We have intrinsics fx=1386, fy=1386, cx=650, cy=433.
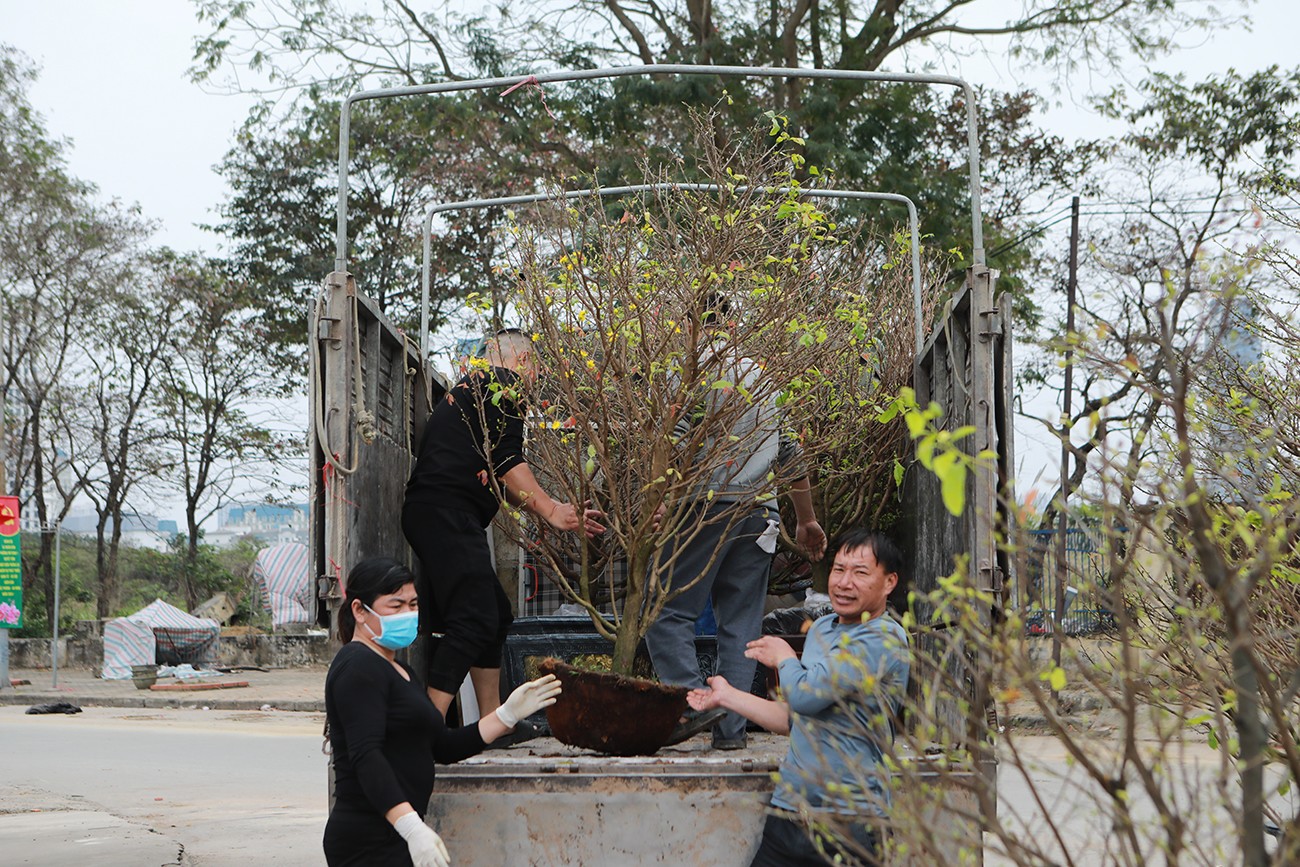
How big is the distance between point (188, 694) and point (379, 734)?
1676 centimetres

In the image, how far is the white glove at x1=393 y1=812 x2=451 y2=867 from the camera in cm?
327

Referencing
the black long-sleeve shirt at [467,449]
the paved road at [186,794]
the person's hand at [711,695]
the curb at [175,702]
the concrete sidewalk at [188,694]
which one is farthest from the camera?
the concrete sidewalk at [188,694]

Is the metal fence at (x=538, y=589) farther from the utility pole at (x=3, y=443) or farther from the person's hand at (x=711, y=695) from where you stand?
the utility pole at (x=3, y=443)

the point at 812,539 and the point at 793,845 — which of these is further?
the point at 812,539

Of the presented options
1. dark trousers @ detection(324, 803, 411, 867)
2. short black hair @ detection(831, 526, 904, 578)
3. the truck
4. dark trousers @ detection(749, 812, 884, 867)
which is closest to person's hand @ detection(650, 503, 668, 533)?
the truck

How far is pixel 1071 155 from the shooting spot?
21.2 m

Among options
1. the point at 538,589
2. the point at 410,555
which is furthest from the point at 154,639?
the point at 410,555

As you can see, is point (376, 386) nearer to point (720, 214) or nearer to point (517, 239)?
point (517, 239)

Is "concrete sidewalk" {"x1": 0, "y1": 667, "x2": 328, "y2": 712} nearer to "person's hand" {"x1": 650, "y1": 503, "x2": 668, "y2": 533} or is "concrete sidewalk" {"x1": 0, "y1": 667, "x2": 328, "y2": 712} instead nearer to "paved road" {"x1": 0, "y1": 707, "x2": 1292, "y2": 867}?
"paved road" {"x1": 0, "y1": 707, "x2": 1292, "y2": 867}

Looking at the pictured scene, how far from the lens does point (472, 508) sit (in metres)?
4.78

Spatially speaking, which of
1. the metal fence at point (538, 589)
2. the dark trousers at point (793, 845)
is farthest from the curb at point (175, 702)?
the dark trousers at point (793, 845)

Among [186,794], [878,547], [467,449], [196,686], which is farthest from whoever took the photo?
[196,686]

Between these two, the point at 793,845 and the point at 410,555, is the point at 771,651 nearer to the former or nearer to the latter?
the point at 793,845

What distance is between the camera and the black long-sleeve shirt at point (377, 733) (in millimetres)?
3359
